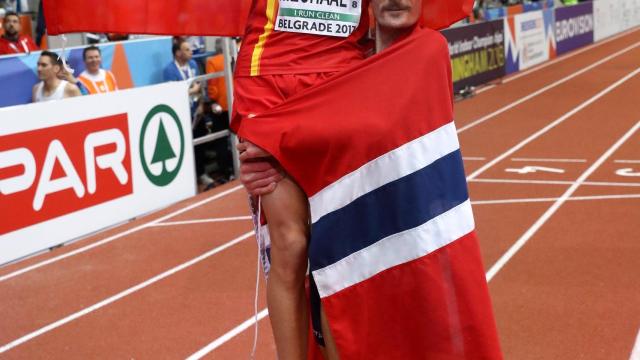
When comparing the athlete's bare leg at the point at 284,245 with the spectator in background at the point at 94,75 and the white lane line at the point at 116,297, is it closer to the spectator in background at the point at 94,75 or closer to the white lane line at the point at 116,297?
the white lane line at the point at 116,297

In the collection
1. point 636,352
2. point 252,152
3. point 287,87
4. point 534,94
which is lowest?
point 636,352

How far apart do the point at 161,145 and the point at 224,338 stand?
381 centimetres

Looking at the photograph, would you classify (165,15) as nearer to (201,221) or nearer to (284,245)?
(284,245)

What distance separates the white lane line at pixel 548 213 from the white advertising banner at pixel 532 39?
7986 millimetres

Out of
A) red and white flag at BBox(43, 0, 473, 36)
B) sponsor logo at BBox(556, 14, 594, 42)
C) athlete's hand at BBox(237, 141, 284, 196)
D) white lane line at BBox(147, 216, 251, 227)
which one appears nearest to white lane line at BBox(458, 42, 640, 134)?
sponsor logo at BBox(556, 14, 594, 42)

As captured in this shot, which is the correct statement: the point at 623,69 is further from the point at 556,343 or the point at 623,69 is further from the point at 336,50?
the point at 336,50

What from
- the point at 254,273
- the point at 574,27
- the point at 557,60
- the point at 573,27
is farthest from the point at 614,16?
the point at 254,273

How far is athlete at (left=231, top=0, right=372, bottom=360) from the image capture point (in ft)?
9.67

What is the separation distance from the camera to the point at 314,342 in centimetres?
323

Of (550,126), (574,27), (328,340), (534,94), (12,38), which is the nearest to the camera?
(328,340)

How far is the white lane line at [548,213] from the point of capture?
240 inches

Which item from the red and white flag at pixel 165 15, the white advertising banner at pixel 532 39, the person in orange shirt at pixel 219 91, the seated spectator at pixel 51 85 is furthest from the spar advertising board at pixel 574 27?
the red and white flag at pixel 165 15

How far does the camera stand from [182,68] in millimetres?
10195

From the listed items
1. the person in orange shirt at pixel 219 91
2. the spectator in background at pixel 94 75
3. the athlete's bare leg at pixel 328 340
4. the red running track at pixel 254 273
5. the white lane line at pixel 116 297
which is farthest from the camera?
the person in orange shirt at pixel 219 91
